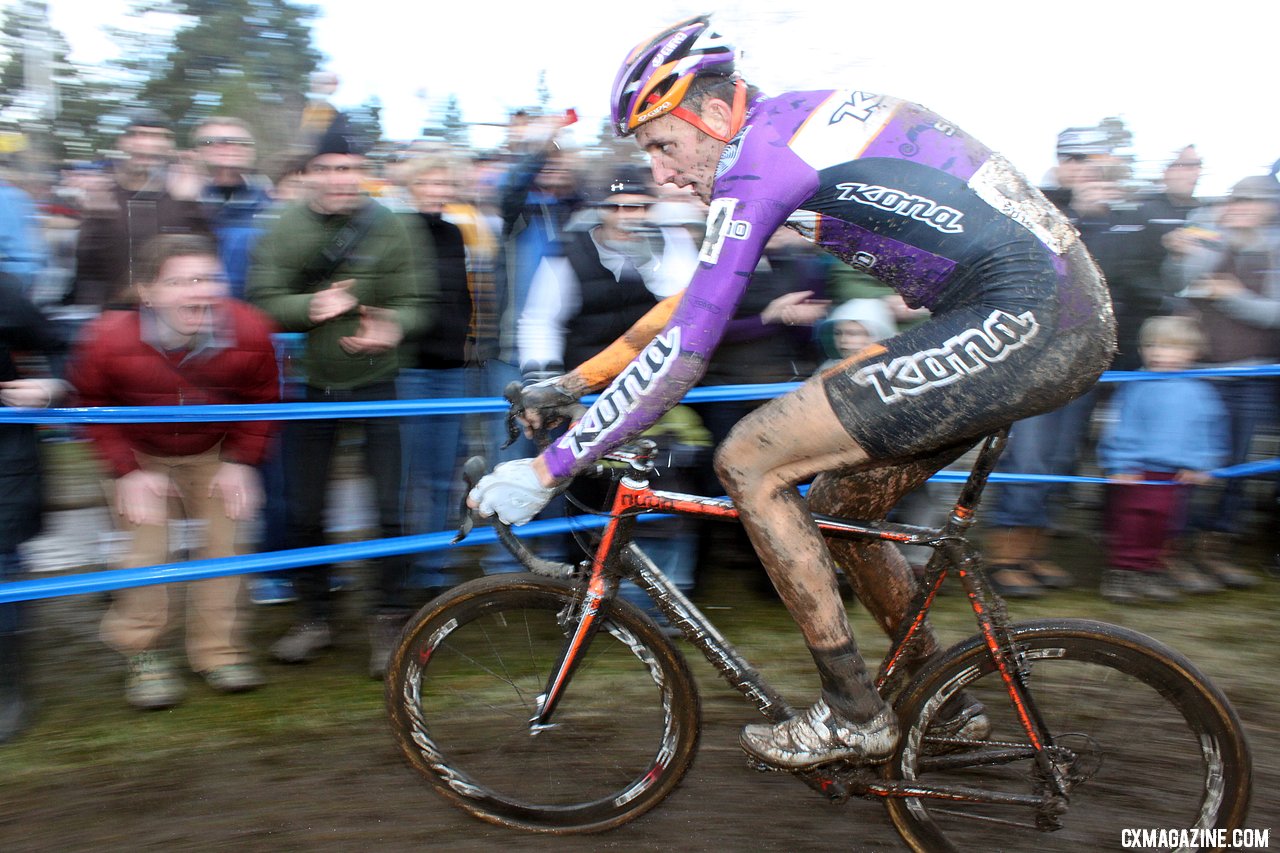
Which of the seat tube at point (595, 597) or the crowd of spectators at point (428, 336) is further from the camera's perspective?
the crowd of spectators at point (428, 336)

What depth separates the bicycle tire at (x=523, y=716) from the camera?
3.12 m

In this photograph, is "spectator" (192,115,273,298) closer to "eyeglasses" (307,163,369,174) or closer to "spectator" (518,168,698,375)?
"eyeglasses" (307,163,369,174)

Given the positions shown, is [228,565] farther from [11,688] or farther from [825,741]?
[825,741]

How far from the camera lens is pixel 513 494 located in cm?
279


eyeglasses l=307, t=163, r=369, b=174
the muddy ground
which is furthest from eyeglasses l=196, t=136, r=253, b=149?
the muddy ground

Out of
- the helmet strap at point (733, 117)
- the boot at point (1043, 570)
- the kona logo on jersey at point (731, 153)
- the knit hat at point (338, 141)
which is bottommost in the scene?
the boot at point (1043, 570)

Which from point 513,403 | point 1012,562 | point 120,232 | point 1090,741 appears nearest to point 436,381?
point 120,232

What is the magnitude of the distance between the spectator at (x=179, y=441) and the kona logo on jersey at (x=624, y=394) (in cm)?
204

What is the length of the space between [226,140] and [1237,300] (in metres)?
5.91

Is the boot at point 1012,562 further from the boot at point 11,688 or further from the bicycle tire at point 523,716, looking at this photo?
the boot at point 11,688

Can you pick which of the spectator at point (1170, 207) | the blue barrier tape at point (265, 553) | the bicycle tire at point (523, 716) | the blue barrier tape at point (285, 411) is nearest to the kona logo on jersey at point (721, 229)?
the blue barrier tape at point (265, 553)

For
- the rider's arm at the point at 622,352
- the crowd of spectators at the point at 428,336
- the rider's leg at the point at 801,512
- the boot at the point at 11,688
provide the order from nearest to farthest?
the rider's leg at the point at 801,512, the rider's arm at the point at 622,352, the boot at the point at 11,688, the crowd of spectators at the point at 428,336

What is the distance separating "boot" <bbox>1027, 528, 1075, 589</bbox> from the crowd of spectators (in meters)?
0.01

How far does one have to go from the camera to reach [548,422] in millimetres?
3055
